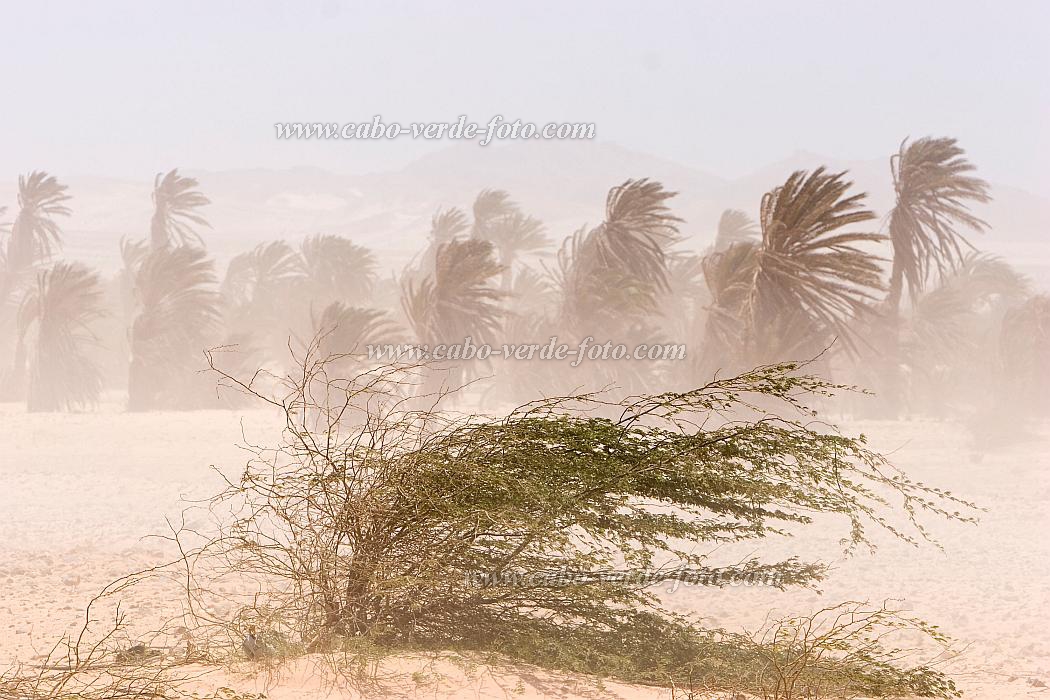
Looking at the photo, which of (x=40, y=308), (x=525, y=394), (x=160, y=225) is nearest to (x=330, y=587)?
(x=525, y=394)

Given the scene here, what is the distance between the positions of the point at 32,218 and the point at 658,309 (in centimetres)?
2031

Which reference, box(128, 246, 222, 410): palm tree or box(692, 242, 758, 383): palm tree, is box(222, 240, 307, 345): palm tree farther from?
box(692, 242, 758, 383): palm tree

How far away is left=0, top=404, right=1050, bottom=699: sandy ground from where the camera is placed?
20.3 ft

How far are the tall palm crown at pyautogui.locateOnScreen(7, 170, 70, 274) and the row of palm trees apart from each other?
2.6 inches

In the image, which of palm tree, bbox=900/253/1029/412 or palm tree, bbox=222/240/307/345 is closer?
palm tree, bbox=900/253/1029/412

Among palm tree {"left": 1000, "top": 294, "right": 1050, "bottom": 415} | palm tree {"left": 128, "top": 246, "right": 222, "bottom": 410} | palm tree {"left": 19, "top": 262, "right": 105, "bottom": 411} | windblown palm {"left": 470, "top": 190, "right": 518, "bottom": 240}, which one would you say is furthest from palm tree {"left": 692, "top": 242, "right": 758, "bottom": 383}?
windblown palm {"left": 470, "top": 190, "right": 518, "bottom": 240}

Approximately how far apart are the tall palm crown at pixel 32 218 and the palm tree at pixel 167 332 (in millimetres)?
7573

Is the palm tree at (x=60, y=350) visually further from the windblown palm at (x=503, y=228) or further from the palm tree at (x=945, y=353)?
the palm tree at (x=945, y=353)

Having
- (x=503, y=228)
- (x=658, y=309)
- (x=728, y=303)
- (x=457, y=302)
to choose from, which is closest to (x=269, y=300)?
(x=503, y=228)

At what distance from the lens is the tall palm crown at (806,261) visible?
12.9m

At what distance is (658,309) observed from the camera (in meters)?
17.7

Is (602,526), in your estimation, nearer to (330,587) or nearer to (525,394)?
(330,587)

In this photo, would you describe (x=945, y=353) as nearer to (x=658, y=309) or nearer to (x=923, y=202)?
(x=923, y=202)

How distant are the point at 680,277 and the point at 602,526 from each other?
20675mm
